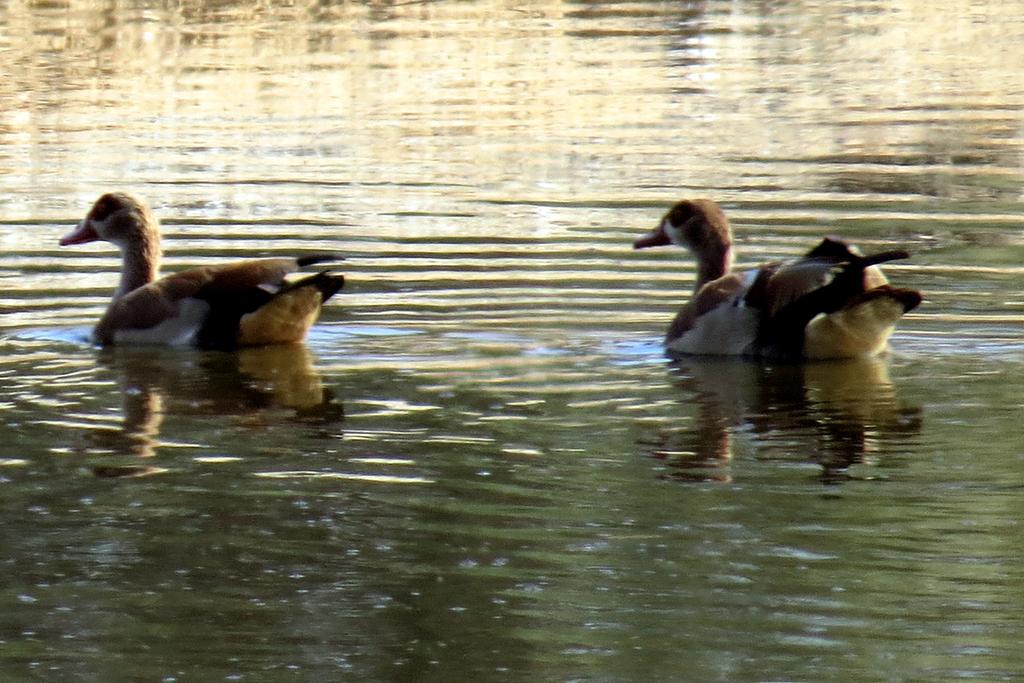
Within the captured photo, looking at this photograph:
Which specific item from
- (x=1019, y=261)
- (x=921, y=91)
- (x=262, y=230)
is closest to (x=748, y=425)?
(x=1019, y=261)

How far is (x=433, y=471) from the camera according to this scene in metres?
8.35

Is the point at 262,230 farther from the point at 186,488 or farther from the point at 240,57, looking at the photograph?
the point at 240,57

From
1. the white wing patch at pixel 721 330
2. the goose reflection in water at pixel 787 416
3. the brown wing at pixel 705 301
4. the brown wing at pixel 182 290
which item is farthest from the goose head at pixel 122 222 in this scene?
the goose reflection in water at pixel 787 416

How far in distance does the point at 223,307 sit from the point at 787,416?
340cm

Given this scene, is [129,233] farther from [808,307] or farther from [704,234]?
[808,307]

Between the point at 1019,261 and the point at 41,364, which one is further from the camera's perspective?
the point at 1019,261

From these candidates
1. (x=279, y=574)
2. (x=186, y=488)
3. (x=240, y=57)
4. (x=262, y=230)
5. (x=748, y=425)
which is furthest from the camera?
(x=240, y=57)

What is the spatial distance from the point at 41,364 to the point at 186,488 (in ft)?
9.75

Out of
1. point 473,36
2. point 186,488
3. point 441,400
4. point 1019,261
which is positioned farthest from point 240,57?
point 186,488

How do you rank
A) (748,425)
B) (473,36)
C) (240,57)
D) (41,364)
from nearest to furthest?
(748,425)
(41,364)
(240,57)
(473,36)

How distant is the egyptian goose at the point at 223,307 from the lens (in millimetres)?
11359

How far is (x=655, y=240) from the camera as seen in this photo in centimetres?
1241

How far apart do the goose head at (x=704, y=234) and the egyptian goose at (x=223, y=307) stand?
6.69ft

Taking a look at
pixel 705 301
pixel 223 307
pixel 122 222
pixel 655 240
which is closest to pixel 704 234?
pixel 655 240
